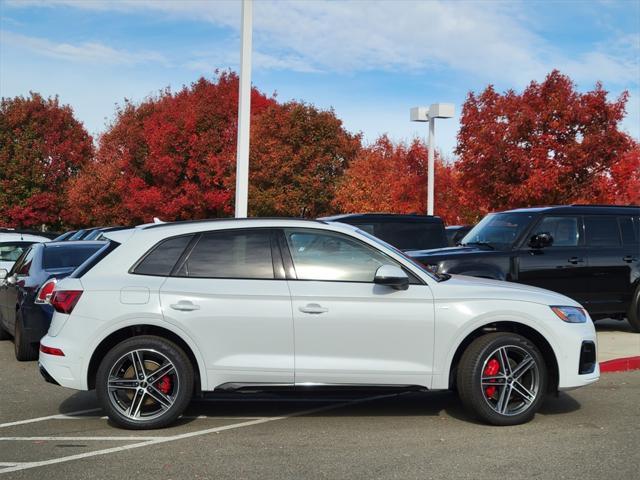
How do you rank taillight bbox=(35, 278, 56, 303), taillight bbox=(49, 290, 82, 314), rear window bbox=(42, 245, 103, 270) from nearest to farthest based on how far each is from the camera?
taillight bbox=(49, 290, 82, 314) < taillight bbox=(35, 278, 56, 303) < rear window bbox=(42, 245, 103, 270)

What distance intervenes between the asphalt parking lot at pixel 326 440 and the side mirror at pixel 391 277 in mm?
922

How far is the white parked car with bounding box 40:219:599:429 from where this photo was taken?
6.26m

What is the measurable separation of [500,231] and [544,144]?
17434 mm

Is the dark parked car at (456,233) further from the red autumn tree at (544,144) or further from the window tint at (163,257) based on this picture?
the window tint at (163,257)

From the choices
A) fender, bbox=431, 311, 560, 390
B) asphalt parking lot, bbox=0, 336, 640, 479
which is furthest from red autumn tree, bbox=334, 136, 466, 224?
fender, bbox=431, 311, 560, 390

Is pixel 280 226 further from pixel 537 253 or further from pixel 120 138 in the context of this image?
pixel 120 138

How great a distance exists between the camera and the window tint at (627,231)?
11852 mm

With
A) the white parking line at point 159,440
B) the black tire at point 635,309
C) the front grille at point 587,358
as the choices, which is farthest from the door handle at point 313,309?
the black tire at point 635,309

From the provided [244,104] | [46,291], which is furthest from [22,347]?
[244,104]

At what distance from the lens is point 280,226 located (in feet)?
21.8

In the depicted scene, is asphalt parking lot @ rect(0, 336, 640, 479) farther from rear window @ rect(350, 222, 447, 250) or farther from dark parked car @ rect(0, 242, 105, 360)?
rear window @ rect(350, 222, 447, 250)

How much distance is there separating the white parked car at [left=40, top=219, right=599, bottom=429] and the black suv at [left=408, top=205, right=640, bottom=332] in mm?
4393

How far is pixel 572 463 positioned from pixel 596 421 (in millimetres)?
1426

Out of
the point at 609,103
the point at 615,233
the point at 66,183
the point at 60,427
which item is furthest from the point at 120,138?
the point at 60,427
